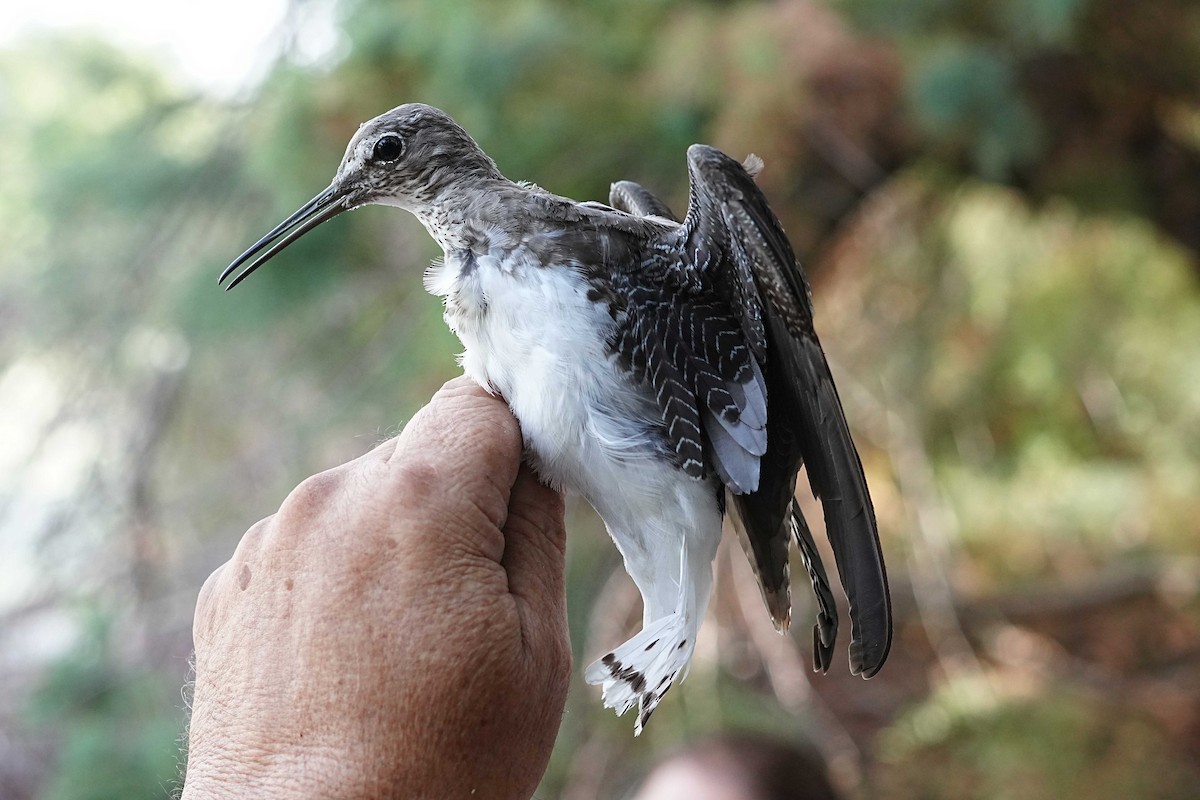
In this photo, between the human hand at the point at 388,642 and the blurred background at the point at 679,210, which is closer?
the human hand at the point at 388,642

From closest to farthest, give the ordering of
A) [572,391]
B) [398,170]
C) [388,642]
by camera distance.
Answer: [388,642] → [572,391] → [398,170]

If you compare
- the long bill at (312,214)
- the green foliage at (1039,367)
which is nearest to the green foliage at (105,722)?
the long bill at (312,214)

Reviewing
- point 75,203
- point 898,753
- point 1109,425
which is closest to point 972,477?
point 1109,425

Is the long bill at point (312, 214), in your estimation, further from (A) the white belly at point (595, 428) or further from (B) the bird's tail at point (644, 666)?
(B) the bird's tail at point (644, 666)

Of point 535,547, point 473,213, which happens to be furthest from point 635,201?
point 535,547

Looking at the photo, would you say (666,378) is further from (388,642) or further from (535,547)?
(388,642)

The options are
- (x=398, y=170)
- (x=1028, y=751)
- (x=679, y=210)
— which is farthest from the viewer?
(x=1028, y=751)

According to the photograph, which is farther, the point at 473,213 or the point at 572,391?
the point at 473,213
